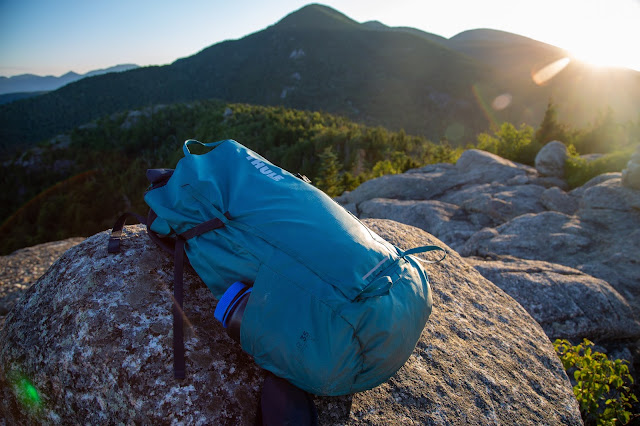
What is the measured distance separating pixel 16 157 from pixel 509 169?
51.9 meters

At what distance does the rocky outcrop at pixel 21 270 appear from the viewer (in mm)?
5625

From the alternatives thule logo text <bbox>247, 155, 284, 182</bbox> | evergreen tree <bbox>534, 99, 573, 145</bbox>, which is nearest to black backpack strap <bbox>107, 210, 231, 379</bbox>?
thule logo text <bbox>247, 155, 284, 182</bbox>

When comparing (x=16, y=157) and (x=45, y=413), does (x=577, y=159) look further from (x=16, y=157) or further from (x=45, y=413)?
(x=16, y=157)

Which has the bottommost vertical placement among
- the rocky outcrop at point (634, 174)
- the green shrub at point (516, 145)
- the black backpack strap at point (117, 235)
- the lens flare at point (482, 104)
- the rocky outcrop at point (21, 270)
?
the lens flare at point (482, 104)

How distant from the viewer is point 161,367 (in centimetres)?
166

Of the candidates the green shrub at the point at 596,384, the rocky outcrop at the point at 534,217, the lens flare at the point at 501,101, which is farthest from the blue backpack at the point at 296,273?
the lens flare at the point at 501,101

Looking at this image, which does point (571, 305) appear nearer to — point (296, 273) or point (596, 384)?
point (596, 384)

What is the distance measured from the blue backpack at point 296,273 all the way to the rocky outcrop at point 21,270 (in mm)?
5530

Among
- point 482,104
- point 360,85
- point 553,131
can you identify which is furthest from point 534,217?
point 360,85

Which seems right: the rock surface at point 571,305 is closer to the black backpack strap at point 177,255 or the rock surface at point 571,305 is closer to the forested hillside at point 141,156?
the black backpack strap at point 177,255

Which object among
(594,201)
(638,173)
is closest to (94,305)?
(594,201)

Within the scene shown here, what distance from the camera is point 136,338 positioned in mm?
1728

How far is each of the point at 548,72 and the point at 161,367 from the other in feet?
429

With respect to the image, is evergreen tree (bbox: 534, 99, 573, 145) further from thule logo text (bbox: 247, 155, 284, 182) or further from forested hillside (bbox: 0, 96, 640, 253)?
thule logo text (bbox: 247, 155, 284, 182)
